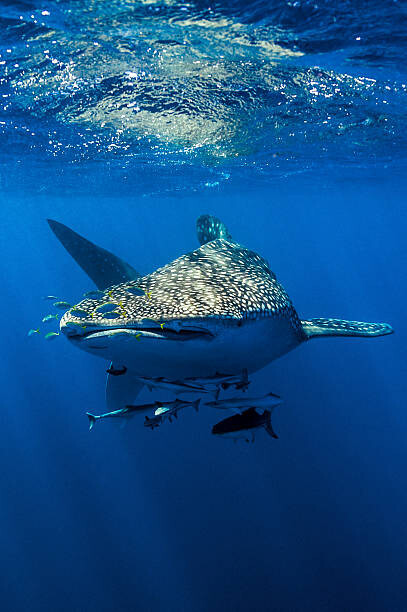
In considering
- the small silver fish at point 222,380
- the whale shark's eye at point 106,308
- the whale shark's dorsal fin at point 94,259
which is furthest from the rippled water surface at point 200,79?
the small silver fish at point 222,380

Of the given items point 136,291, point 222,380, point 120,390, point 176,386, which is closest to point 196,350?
point 176,386

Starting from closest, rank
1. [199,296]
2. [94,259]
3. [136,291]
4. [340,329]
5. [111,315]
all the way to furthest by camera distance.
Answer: [111,315] → [199,296] → [136,291] → [340,329] → [94,259]

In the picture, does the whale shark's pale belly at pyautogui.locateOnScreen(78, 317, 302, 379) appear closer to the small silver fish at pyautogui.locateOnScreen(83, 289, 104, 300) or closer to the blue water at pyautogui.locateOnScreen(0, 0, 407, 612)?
the small silver fish at pyautogui.locateOnScreen(83, 289, 104, 300)

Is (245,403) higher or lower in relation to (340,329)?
lower

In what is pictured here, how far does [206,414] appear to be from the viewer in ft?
62.0

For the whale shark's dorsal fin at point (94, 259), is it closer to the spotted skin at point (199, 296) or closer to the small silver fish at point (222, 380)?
the spotted skin at point (199, 296)

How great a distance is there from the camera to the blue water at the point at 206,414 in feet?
26.2

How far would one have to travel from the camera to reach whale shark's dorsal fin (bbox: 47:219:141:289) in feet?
19.2

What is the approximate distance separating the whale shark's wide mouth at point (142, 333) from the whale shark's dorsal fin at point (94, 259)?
8.93ft

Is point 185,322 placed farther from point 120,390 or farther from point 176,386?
point 120,390

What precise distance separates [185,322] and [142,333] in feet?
1.22

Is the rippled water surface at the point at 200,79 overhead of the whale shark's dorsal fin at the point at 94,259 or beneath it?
overhead

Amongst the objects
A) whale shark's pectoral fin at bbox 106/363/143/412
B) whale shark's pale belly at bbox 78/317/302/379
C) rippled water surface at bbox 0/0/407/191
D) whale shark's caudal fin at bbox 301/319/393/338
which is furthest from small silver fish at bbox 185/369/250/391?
rippled water surface at bbox 0/0/407/191

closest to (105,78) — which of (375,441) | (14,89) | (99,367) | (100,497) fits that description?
(14,89)
